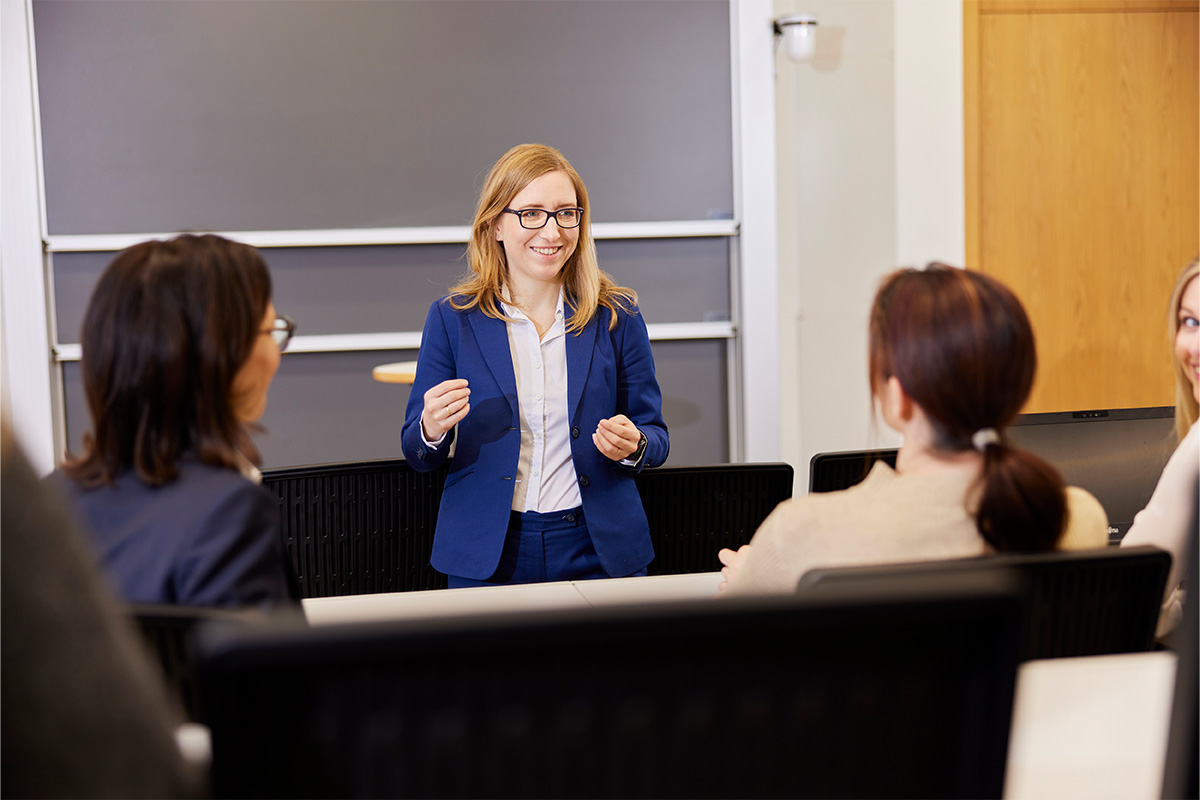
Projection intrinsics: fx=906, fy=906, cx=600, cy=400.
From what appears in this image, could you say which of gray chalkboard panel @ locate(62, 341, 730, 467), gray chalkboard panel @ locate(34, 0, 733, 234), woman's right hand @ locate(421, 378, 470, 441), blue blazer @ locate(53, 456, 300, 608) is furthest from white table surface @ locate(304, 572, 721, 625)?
gray chalkboard panel @ locate(34, 0, 733, 234)

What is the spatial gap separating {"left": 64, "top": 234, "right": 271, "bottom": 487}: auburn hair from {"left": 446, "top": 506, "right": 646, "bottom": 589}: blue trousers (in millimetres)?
1034

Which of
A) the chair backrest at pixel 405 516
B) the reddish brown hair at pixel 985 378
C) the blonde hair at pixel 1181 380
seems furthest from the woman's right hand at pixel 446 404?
the blonde hair at pixel 1181 380

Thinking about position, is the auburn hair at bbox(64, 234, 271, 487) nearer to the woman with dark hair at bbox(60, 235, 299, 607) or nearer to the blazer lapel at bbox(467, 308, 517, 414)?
the woman with dark hair at bbox(60, 235, 299, 607)

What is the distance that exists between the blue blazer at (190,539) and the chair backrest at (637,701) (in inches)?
12.1

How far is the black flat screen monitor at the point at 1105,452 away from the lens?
5.75 ft

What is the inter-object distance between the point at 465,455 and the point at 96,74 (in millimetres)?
2914

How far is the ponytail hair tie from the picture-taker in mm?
1086

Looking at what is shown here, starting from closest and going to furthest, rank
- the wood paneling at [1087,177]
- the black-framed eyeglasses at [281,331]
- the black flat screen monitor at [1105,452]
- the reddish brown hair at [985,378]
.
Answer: the reddish brown hair at [985,378] < the black-framed eyeglasses at [281,331] < the black flat screen monitor at [1105,452] < the wood paneling at [1087,177]

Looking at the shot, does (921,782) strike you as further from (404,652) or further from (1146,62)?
(1146,62)

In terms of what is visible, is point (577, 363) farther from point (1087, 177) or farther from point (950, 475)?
point (1087, 177)

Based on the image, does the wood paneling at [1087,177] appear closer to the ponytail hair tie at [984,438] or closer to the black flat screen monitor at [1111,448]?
the black flat screen monitor at [1111,448]

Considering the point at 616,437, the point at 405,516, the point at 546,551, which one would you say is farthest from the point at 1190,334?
the point at 405,516

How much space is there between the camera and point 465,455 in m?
2.02

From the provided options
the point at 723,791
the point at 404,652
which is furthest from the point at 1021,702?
the point at 404,652
